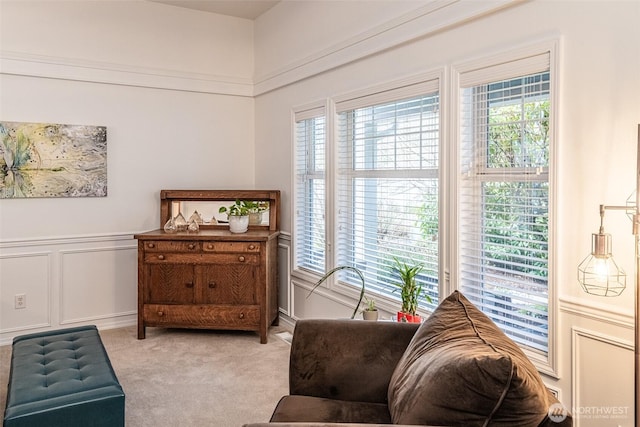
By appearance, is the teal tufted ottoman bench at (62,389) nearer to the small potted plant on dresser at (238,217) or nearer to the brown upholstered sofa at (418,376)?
the brown upholstered sofa at (418,376)

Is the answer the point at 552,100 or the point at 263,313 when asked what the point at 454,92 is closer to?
the point at 552,100

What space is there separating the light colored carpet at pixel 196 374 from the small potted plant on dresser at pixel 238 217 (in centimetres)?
88

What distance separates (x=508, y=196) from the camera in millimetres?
2398

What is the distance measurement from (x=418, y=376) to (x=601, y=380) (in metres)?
1.06

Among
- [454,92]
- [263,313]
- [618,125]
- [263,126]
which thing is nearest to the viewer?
[618,125]

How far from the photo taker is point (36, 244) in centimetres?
402

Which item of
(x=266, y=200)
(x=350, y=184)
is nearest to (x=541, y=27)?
(x=350, y=184)

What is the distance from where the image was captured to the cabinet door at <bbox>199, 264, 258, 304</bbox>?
399 cm

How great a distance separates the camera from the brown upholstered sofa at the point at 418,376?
121 cm

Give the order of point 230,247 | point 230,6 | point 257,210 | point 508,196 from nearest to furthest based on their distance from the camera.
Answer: point 508,196
point 230,247
point 257,210
point 230,6

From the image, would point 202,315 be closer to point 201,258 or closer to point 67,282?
point 201,258

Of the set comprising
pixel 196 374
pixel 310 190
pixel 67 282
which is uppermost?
pixel 310 190

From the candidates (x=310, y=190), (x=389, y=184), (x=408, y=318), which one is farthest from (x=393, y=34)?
(x=408, y=318)

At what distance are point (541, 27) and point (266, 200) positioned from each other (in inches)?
108
